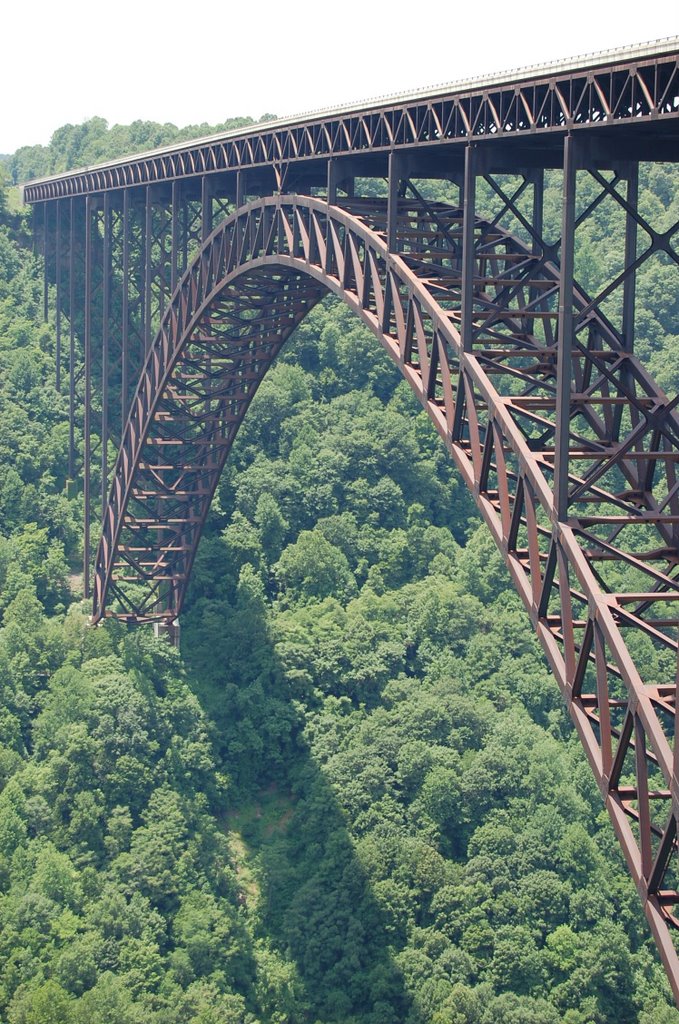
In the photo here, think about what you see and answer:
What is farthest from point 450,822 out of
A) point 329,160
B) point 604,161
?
point 604,161

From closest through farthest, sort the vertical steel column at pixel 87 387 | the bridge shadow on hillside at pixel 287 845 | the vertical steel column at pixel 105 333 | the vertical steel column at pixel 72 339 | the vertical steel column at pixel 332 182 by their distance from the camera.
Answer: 1. the vertical steel column at pixel 332 182
2. the bridge shadow on hillside at pixel 287 845
3. the vertical steel column at pixel 105 333
4. the vertical steel column at pixel 87 387
5. the vertical steel column at pixel 72 339

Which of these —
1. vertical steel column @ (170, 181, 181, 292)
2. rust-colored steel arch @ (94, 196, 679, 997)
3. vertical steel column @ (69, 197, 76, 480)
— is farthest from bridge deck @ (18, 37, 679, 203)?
vertical steel column @ (69, 197, 76, 480)

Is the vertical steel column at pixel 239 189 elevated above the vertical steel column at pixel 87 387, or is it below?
above

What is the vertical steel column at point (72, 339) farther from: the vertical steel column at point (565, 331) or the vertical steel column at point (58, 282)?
the vertical steel column at point (565, 331)

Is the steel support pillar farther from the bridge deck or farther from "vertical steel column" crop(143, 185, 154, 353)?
the bridge deck

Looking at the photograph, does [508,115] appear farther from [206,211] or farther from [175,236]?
[175,236]

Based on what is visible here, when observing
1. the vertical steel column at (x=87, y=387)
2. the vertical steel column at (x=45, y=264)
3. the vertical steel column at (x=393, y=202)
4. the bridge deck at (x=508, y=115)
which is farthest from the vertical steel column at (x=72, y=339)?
the vertical steel column at (x=393, y=202)
